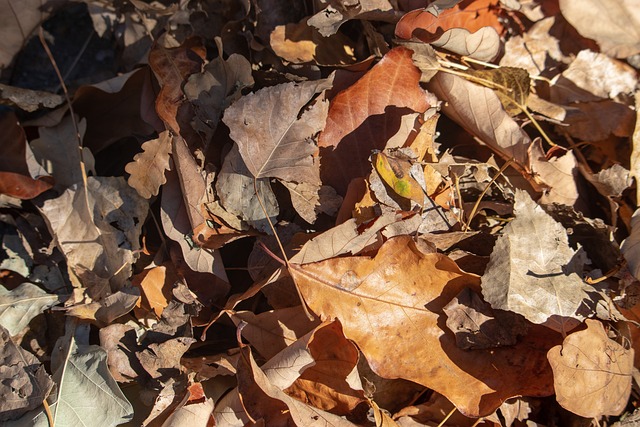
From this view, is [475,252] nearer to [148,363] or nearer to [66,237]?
[148,363]

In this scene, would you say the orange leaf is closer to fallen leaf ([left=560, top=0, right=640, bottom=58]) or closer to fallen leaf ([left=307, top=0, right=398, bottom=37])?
fallen leaf ([left=307, top=0, right=398, bottom=37])

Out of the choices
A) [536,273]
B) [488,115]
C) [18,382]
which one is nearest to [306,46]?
[488,115]

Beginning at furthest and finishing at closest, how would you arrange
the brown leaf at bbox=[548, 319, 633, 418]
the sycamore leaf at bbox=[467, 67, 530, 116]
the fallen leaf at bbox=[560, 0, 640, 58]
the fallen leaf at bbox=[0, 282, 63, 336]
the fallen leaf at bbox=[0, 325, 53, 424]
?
1. the fallen leaf at bbox=[560, 0, 640, 58]
2. the sycamore leaf at bbox=[467, 67, 530, 116]
3. the fallen leaf at bbox=[0, 282, 63, 336]
4. the fallen leaf at bbox=[0, 325, 53, 424]
5. the brown leaf at bbox=[548, 319, 633, 418]

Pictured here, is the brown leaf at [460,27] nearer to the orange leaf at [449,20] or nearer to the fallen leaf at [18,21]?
the orange leaf at [449,20]

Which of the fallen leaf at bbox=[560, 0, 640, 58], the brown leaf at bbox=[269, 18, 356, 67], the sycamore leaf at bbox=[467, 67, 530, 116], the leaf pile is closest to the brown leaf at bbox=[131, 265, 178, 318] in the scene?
the leaf pile

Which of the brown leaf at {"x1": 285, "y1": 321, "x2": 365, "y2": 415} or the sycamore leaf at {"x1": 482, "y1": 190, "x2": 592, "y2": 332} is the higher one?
the sycamore leaf at {"x1": 482, "y1": 190, "x2": 592, "y2": 332}

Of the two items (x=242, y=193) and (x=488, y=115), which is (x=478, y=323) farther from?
(x=242, y=193)

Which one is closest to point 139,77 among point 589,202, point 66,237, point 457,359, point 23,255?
point 66,237
